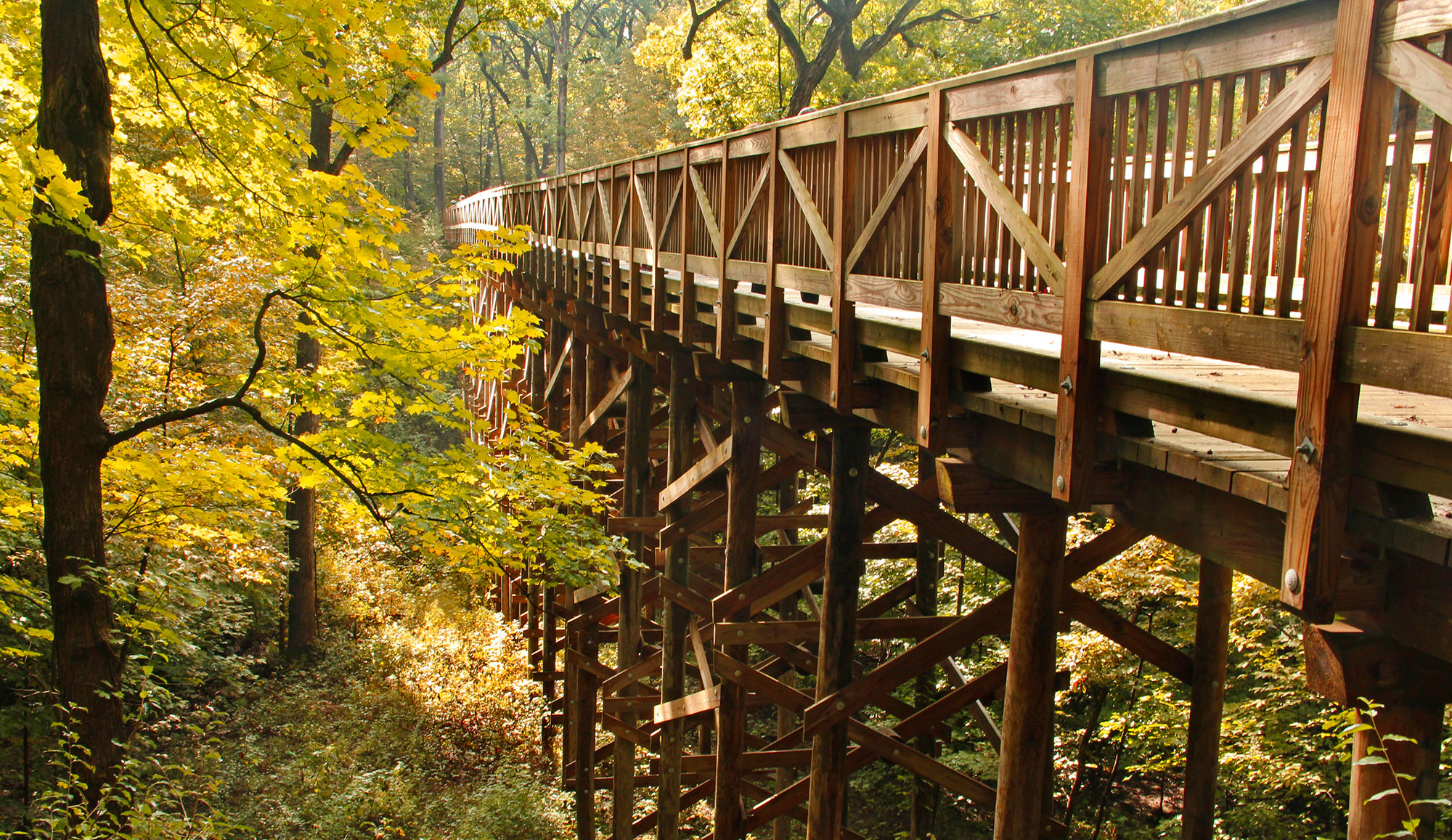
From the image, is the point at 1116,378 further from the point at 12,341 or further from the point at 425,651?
the point at 425,651

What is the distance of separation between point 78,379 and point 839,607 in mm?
4139

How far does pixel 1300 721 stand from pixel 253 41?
911cm

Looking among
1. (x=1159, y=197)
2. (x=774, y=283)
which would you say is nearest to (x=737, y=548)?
(x=774, y=283)

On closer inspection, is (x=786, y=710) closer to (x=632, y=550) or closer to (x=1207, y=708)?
(x=632, y=550)

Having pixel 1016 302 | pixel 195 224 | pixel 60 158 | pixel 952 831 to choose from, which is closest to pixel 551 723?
pixel 952 831

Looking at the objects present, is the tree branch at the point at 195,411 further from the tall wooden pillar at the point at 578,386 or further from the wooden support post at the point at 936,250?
the tall wooden pillar at the point at 578,386

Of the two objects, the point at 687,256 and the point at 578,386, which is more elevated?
the point at 687,256

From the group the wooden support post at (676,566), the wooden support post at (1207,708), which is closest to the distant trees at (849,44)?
the wooden support post at (676,566)

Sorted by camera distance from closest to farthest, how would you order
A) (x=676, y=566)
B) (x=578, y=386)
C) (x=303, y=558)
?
1. (x=676, y=566)
2. (x=578, y=386)
3. (x=303, y=558)

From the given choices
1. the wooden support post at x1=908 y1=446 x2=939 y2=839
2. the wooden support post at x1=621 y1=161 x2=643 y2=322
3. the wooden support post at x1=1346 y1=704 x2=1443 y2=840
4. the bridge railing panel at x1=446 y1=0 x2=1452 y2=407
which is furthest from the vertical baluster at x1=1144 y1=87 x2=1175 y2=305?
the wooden support post at x1=621 y1=161 x2=643 y2=322

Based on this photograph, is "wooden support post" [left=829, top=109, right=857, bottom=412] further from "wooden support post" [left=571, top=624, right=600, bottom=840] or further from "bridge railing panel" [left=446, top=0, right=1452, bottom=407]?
"wooden support post" [left=571, top=624, right=600, bottom=840]

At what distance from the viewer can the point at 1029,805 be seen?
3.79 meters

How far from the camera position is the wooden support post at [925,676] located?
26.7 ft

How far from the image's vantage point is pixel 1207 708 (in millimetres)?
4852
